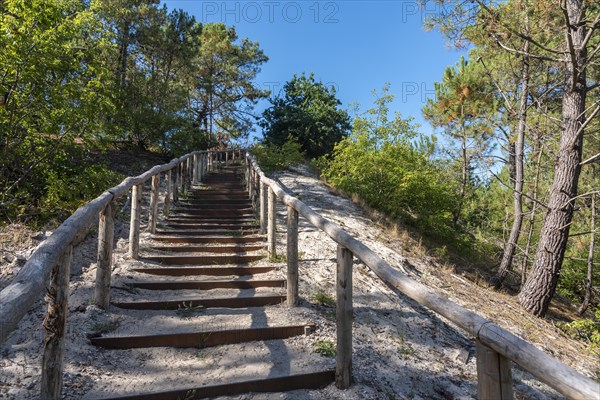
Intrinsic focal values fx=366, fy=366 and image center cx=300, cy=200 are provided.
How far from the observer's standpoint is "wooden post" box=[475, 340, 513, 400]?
57.2 inches

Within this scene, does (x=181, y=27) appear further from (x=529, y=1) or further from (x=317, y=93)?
(x=529, y=1)

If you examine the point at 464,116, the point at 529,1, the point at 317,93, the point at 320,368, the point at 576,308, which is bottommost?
the point at 576,308

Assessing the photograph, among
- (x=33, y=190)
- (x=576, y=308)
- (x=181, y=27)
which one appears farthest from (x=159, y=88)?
(x=576, y=308)

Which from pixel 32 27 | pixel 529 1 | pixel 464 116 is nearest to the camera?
pixel 32 27

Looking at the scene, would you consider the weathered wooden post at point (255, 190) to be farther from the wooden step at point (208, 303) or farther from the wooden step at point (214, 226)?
the wooden step at point (208, 303)

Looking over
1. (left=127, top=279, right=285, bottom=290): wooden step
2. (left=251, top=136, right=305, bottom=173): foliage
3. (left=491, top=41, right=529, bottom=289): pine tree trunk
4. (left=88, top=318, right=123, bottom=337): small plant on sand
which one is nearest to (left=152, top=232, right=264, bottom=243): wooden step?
(left=127, top=279, right=285, bottom=290): wooden step

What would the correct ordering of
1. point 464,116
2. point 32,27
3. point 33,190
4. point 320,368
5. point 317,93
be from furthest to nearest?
point 317,93 → point 464,116 → point 33,190 → point 32,27 → point 320,368

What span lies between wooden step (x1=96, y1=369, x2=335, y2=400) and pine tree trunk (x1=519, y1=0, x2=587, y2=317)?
573cm

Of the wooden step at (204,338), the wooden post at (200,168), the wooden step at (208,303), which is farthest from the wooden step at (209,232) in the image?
the wooden post at (200,168)

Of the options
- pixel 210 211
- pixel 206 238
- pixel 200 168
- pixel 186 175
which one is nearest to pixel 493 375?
pixel 206 238

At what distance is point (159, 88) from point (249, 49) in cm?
941

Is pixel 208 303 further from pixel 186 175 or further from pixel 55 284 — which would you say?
pixel 186 175

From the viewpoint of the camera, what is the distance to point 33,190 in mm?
6430

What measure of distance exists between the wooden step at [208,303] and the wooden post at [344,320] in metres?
1.39
